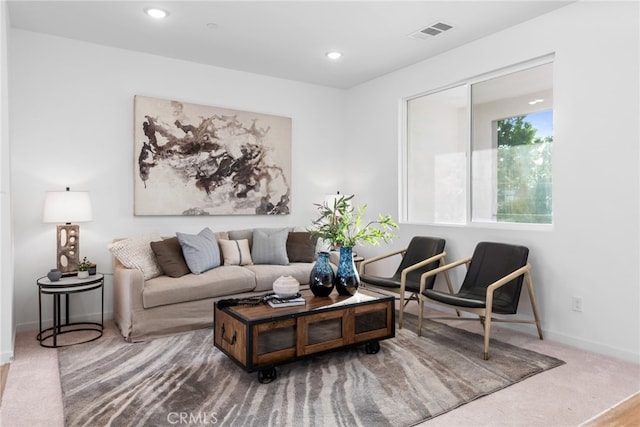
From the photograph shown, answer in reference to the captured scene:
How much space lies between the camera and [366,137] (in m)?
5.49

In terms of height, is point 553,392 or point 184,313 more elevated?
point 184,313

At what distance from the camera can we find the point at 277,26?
3.73 metres

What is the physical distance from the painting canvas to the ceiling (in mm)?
647

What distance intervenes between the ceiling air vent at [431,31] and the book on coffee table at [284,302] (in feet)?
8.77

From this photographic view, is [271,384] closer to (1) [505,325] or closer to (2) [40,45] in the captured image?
(1) [505,325]

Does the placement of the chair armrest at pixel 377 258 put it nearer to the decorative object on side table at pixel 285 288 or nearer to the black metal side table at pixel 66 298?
the decorative object on side table at pixel 285 288

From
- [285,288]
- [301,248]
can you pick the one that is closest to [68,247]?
[285,288]

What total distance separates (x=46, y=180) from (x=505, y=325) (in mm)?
4463

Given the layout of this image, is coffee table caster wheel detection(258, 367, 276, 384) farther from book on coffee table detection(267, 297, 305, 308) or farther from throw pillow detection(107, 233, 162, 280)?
throw pillow detection(107, 233, 162, 280)

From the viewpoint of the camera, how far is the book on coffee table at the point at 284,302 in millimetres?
2873

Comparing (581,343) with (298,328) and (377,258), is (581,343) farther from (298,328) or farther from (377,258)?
(298,328)

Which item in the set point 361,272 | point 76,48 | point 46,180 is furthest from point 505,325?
point 76,48

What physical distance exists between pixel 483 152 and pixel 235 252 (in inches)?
108
